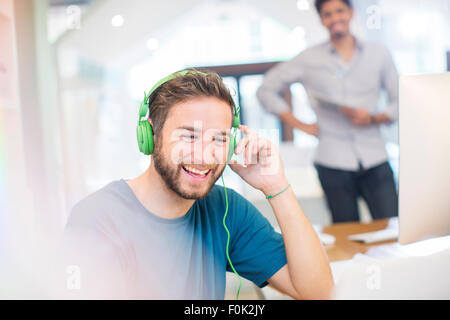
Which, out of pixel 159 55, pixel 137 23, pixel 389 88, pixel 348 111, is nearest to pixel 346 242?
pixel 348 111

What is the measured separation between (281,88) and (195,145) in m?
1.56

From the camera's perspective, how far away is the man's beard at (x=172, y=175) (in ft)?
2.98

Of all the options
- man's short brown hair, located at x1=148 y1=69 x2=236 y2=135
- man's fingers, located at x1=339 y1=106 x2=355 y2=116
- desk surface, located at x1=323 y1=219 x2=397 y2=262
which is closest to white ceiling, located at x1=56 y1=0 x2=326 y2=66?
man's fingers, located at x1=339 y1=106 x2=355 y2=116

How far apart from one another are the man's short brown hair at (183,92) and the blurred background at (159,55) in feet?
6.34

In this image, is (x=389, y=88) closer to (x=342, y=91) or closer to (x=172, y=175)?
(x=342, y=91)

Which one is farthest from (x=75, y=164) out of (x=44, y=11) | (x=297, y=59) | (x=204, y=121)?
(x=204, y=121)

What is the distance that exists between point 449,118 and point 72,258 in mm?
880

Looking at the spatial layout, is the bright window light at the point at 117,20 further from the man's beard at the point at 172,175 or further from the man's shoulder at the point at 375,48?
the man's beard at the point at 172,175

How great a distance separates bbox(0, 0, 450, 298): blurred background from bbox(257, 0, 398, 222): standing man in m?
0.53

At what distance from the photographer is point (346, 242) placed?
1.33m

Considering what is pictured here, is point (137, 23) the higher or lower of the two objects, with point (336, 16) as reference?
higher

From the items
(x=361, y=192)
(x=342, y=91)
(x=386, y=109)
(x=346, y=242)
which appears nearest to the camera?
(x=346, y=242)

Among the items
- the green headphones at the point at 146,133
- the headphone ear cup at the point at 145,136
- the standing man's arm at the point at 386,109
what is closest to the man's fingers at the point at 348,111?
the standing man's arm at the point at 386,109

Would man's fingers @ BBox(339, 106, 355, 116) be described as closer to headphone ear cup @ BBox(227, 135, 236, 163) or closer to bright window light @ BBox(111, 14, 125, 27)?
headphone ear cup @ BBox(227, 135, 236, 163)
